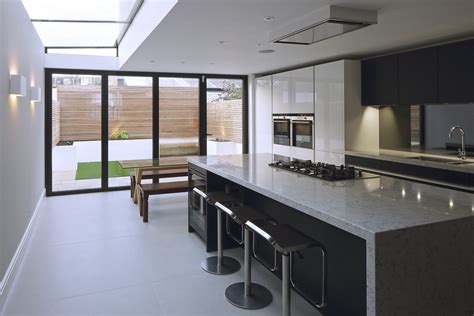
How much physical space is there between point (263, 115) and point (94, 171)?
10.6 feet

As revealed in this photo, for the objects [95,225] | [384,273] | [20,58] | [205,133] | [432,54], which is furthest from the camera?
[205,133]

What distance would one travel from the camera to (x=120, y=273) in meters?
3.12

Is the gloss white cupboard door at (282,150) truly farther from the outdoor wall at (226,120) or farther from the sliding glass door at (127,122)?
the sliding glass door at (127,122)

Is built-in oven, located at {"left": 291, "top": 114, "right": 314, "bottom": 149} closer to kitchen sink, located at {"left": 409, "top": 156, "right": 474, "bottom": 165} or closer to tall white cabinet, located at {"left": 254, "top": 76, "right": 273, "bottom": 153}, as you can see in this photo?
tall white cabinet, located at {"left": 254, "top": 76, "right": 273, "bottom": 153}

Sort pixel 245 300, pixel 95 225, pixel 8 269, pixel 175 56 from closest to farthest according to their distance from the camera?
pixel 245 300 → pixel 8 269 → pixel 95 225 → pixel 175 56

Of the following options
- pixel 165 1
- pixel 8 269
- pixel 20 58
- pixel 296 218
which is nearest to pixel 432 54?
pixel 296 218

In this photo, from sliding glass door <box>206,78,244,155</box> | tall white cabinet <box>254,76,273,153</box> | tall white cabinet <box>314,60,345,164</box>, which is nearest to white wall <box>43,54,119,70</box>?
sliding glass door <box>206,78,244,155</box>

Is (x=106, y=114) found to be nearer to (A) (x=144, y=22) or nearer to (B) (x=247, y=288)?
(A) (x=144, y=22)

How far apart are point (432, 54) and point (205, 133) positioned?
4.31 m

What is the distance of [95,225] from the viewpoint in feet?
14.8

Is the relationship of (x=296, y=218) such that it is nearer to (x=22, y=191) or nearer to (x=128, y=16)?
(x=22, y=191)

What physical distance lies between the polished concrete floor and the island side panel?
1.04 meters

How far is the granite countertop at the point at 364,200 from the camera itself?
1592mm

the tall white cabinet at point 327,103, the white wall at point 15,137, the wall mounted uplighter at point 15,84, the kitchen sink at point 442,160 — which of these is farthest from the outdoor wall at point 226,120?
the wall mounted uplighter at point 15,84
